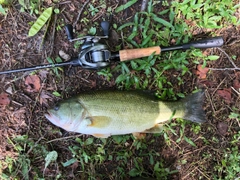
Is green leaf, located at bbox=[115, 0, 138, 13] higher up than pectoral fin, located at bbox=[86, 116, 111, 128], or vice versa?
green leaf, located at bbox=[115, 0, 138, 13]

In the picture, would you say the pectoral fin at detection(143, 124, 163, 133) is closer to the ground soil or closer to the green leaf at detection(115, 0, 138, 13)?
the ground soil

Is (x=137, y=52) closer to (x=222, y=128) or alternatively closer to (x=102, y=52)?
(x=102, y=52)

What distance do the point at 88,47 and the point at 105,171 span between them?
5.27ft

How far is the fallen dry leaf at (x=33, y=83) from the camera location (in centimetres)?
390

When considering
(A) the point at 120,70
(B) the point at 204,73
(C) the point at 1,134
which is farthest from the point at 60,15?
(B) the point at 204,73

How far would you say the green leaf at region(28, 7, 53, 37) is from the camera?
151 inches

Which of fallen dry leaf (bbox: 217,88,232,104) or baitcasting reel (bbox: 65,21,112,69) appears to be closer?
baitcasting reel (bbox: 65,21,112,69)

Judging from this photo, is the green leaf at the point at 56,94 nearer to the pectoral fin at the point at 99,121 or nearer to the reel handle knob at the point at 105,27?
the pectoral fin at the point at 99,121

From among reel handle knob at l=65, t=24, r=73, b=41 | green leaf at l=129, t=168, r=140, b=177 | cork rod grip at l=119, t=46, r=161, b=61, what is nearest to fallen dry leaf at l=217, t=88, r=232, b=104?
cork rod grip at l=119, t=46, r=161, b=61

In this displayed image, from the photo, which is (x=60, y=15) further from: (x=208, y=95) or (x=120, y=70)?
(x=208, y=95)

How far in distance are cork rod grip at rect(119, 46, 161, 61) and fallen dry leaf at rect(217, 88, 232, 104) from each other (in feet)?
3.41

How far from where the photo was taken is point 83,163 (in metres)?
3.89

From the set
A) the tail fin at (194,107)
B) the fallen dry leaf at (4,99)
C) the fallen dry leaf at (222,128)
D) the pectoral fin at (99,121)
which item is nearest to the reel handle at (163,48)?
the tail fin at (194,107)

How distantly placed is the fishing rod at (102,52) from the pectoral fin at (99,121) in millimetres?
587
